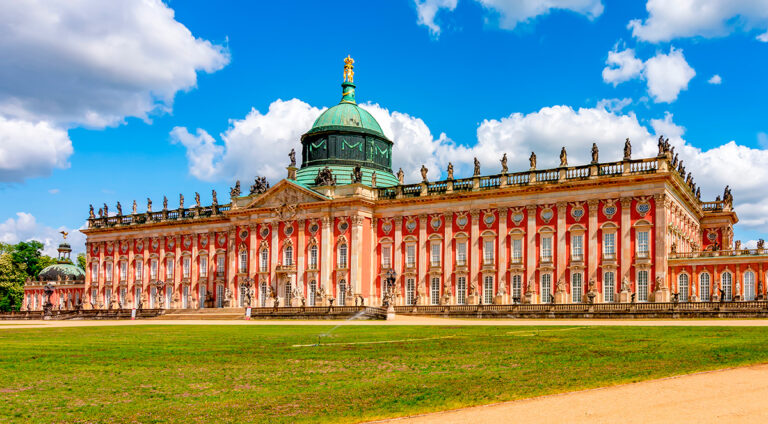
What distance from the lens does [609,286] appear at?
53031 millimetres

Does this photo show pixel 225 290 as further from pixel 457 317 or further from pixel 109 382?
pixel 109 382

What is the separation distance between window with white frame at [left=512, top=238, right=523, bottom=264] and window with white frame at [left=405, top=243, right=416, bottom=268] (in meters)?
8.68

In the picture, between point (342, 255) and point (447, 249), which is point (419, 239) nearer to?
point (447, 249)

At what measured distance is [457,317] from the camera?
4900 cm

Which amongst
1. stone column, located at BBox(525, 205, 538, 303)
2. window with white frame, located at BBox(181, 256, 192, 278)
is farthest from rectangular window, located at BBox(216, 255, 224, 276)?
stone column, located at BBox(525, 205, 538, 303)

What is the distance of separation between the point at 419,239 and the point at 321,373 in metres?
45.7

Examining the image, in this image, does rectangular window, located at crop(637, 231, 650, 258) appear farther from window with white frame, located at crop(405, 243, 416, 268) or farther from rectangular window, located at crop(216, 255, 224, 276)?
rectangular window, located at crop(216, 255, 224, 276)

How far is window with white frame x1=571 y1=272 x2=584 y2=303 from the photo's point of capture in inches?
2127

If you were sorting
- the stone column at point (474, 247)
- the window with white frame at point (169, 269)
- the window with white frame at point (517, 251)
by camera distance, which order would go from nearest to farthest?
the window with white frame at point (517, 251), the stone column at point (474, 247), the window with white frame at point (169, 269)

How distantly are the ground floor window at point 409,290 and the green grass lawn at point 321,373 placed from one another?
35852mm

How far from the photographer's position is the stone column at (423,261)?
2384 inches

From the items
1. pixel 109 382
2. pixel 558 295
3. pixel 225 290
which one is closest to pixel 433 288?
pixel 558 295

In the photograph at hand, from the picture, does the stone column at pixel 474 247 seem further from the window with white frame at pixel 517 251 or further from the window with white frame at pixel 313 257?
the window with white frame at pixel 313 257

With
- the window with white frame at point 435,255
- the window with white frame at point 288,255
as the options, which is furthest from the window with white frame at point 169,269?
the window with white frame at point 435,255
